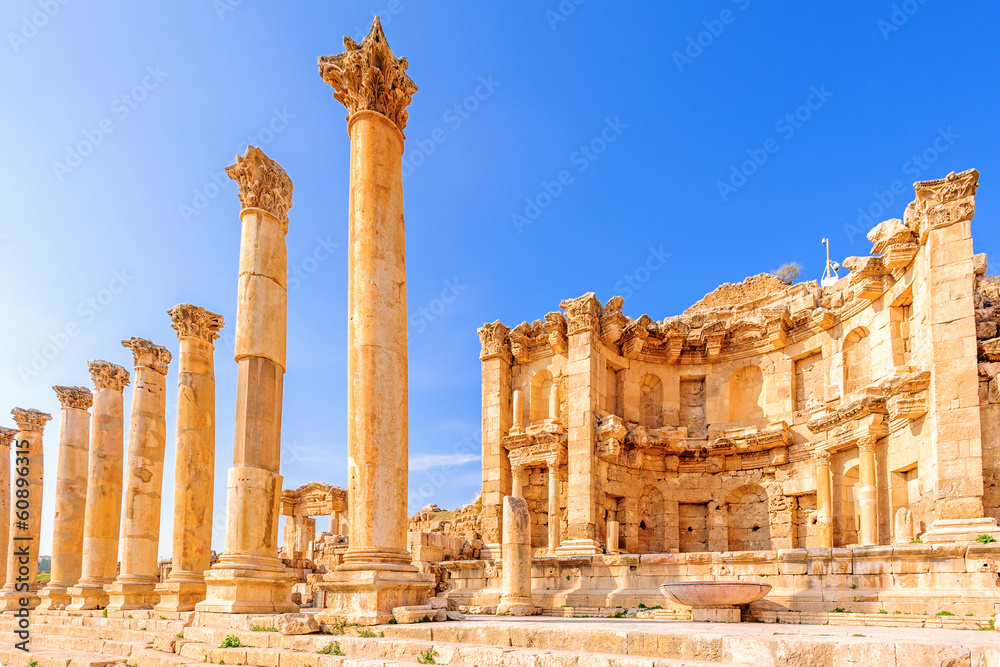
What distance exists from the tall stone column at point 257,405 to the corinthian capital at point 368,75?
303cm

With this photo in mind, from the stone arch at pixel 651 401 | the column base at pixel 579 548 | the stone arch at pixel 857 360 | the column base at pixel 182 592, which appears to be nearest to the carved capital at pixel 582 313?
the stone arch at pixel 651 401

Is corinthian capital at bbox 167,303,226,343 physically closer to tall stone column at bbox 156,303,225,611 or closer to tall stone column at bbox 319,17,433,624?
tall stone column at bbox 156,303,225,611

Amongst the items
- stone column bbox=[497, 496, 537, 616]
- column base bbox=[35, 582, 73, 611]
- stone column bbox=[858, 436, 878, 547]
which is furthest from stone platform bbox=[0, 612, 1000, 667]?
stone column bbox=[858, 436, 878, 547]

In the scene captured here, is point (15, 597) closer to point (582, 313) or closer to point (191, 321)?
point (191, 321)

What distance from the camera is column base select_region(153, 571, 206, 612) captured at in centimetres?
1487

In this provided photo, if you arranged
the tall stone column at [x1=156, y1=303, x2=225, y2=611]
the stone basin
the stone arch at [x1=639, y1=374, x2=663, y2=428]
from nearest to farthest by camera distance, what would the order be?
the stone basin < the tall stone column at [x1=156, y1=303, x2=225, y2=611] < the stone arch at [x1=639, y1=374, x2=663, y2=428]

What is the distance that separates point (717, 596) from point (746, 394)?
573 inches

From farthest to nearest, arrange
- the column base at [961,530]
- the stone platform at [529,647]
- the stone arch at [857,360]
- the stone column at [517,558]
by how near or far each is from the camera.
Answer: the stone arch at [857,360] → the stone column at [517,558] → the column base at [961,530] → the stone platform at [529,647]

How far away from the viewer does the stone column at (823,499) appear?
20.9 meters

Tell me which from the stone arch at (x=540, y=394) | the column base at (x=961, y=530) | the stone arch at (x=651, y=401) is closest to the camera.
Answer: the column base at (x=961, y=530)

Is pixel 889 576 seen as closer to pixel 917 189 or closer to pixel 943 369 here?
pixel 943 369

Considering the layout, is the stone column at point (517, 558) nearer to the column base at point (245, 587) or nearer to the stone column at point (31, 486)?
the column base at point (245, 587)

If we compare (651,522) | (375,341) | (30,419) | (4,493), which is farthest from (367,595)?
(4,493)

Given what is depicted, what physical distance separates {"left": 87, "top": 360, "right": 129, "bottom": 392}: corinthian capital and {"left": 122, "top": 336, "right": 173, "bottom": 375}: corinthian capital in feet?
6.91
